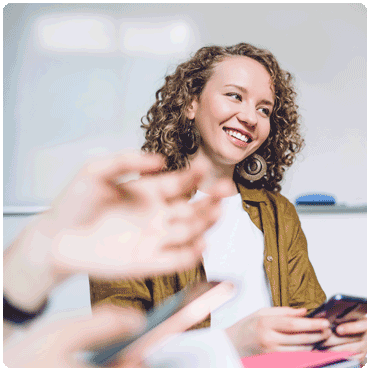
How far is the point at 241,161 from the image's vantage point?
73 cm

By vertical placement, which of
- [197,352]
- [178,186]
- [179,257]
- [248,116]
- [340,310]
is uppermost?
[248,116]

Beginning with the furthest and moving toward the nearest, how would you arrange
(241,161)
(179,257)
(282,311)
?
(241,161), (282,311), (179,257)

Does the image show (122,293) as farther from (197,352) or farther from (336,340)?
(336,340)

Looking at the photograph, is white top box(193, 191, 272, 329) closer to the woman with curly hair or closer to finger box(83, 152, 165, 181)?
the woman with curly hair

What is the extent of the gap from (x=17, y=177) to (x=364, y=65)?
759mm

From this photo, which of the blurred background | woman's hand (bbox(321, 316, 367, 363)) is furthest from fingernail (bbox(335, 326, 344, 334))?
the blurred background

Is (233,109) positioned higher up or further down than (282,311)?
higher up

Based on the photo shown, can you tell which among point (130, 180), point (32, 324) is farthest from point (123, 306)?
point (130, 180)

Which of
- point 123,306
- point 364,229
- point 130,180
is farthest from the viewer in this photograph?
point 364,229

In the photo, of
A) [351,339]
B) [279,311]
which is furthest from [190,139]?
[351,339]

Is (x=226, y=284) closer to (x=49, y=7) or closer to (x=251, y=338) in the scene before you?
(x=251, y=338)

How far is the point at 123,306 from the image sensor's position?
0.60 metres

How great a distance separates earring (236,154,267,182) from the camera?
0.73 m

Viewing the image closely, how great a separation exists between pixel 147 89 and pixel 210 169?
0.22 metres
